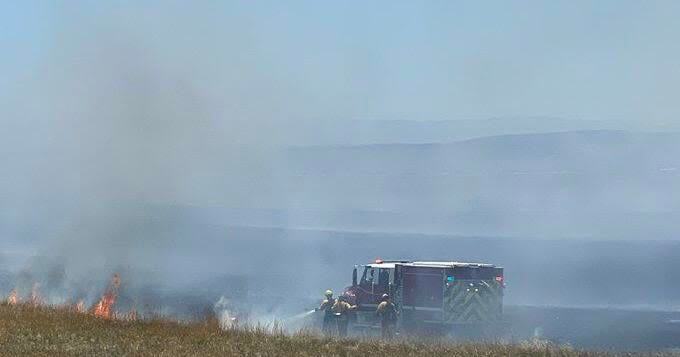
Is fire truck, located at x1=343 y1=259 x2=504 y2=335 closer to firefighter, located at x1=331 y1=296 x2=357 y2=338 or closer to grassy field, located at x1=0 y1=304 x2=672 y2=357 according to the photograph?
firefighter, located at x1=331 y1=296 x2=357 y2=338

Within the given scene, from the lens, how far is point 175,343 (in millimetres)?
26984

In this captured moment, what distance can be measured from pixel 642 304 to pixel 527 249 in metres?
89.9

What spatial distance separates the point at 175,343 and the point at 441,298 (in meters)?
20.0

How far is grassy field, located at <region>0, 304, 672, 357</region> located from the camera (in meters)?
25.3

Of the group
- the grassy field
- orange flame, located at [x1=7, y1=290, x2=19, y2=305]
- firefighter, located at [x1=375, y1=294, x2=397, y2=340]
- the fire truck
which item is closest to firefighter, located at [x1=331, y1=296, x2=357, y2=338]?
the fire truck

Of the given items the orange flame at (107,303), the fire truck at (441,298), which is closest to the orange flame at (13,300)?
the orange flame at (107,303)

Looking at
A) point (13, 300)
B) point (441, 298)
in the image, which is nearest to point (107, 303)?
point (13, 300)

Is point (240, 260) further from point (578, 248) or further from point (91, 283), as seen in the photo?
point (91, 283)

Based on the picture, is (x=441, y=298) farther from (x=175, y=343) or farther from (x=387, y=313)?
(x=175, y=343)

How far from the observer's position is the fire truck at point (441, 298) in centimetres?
4506

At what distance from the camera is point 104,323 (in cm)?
3116

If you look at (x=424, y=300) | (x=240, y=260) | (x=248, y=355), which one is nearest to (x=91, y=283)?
(x=424, y=300)

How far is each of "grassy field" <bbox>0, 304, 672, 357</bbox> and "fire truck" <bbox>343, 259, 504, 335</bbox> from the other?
15170 mm

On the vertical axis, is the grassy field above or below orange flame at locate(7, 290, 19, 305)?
below
